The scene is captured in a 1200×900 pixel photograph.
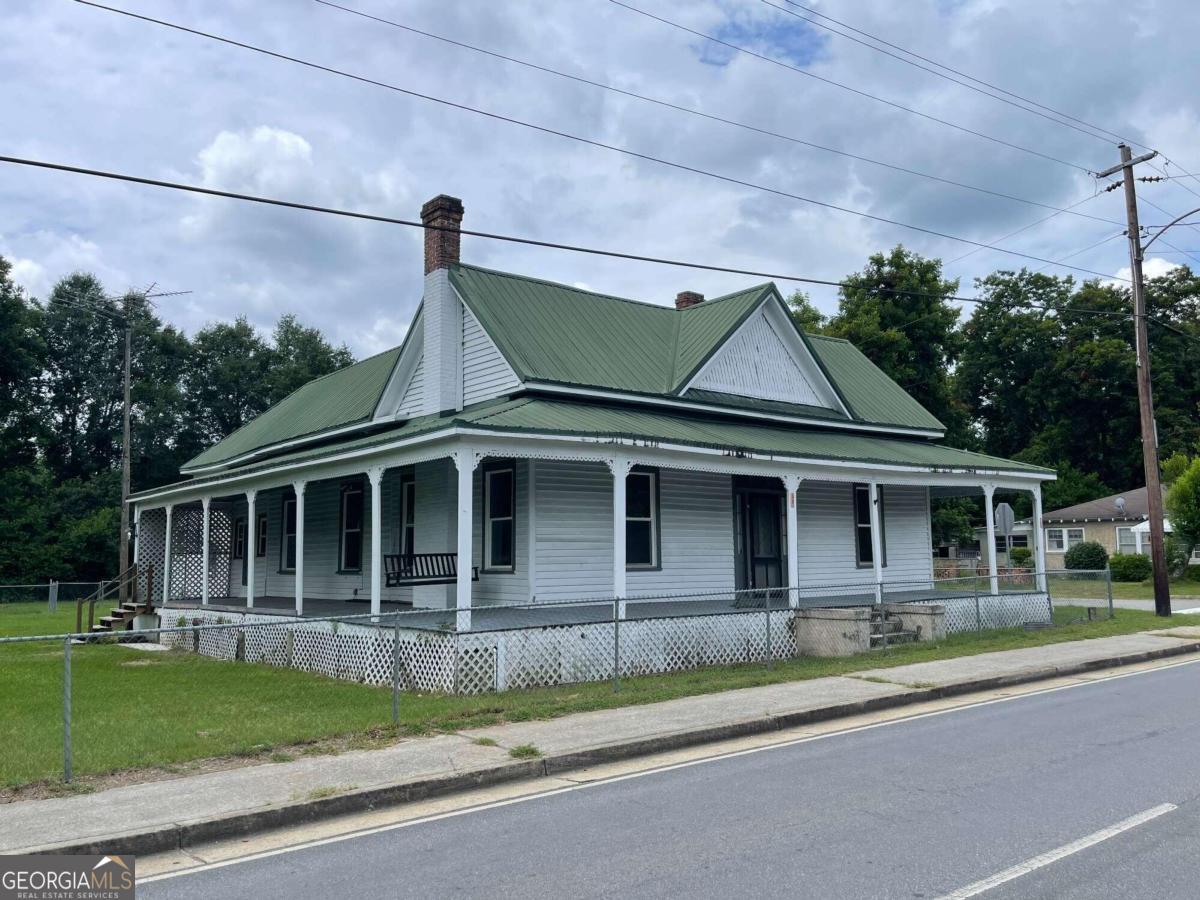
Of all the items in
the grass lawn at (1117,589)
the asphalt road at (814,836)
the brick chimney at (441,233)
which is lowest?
the asphalt road at (814,836)

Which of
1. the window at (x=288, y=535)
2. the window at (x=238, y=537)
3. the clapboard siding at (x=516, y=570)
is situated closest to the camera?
the clapboard siding at (x=516, y=570)

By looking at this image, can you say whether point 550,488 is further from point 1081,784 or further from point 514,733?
point 1081,784

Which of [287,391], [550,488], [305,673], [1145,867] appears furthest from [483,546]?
[287,391]

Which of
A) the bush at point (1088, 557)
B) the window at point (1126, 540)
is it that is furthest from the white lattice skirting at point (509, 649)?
the window at point (1126, 540)

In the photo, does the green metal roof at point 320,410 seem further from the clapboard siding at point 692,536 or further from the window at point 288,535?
the clapboard siding at point 692,536

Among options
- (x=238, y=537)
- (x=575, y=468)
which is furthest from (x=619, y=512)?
(x=238, y=537)

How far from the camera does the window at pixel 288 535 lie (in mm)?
23375

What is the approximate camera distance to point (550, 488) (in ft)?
52.9

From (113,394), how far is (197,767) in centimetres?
5848

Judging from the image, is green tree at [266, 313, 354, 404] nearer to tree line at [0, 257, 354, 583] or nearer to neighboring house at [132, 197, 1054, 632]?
tree line at [0, 257, 354, 583]

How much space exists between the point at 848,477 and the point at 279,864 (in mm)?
14255

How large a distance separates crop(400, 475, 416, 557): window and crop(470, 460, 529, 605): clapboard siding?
267 centimetres

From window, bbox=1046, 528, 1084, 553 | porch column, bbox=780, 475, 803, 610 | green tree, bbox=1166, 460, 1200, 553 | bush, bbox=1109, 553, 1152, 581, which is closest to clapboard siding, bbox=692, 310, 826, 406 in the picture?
porch column, bbox=780, 475, 803, 610

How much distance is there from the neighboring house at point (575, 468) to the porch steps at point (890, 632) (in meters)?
1.13
